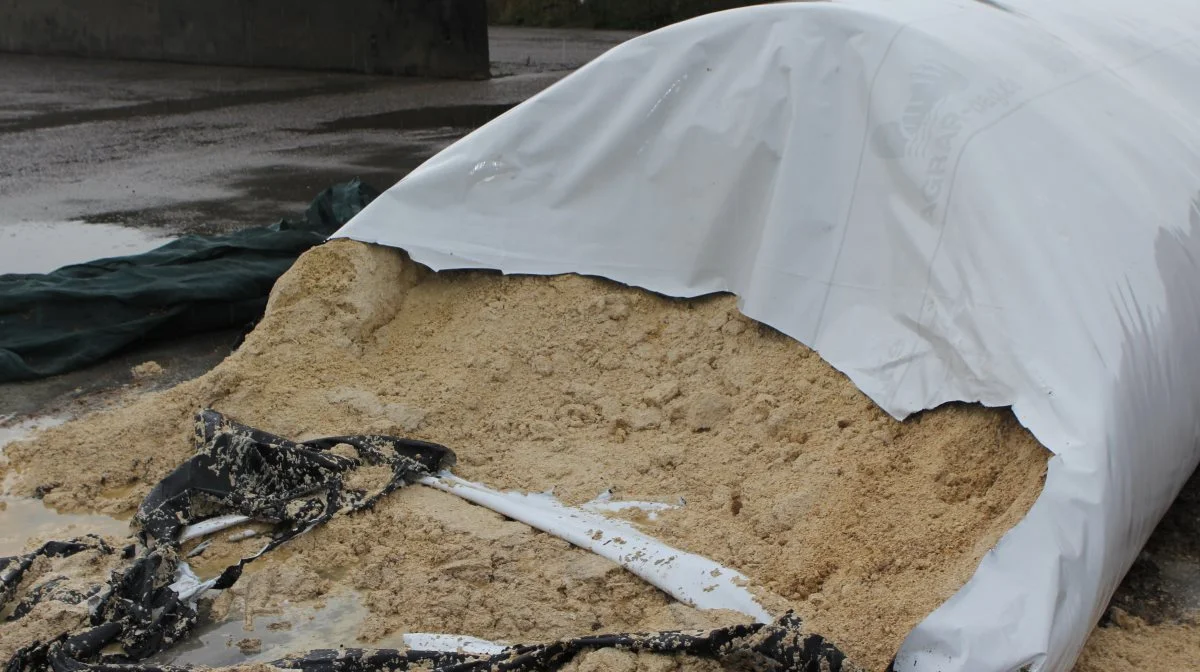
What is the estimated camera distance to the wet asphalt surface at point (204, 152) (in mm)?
4164

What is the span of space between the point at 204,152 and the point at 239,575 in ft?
20.9

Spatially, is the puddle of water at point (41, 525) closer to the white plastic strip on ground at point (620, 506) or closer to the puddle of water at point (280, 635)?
the puddle of water at point (280, 635)

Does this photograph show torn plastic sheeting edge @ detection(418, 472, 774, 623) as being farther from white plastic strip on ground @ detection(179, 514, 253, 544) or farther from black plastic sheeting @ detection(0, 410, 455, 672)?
white plastic strip on ground @ detection(179, 514, 253, 544)

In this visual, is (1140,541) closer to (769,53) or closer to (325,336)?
(769,53)

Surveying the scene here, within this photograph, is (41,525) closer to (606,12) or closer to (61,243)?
(61,243)

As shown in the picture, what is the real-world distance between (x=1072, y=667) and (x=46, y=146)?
8481 mm

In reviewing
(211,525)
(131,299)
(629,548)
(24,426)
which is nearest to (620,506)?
(629,548)

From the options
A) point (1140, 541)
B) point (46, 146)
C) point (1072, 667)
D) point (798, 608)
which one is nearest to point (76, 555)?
point (798, 608)

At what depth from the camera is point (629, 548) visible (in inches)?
111

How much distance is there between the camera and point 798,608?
2.55 meters

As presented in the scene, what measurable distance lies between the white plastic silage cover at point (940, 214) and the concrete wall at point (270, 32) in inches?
341

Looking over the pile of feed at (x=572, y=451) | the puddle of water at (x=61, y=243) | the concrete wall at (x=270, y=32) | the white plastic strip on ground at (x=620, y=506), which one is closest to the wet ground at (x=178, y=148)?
the puddle of water at (x=61, y=243)

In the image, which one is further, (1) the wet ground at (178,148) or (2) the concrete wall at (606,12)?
(2) the concrete wall at (606,12)

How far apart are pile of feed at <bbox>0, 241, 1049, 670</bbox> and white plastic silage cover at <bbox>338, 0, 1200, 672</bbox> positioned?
13 cm
